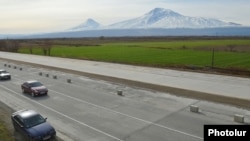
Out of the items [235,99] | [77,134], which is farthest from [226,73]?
[77,134]

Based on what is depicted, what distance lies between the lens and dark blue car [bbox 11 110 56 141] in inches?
645

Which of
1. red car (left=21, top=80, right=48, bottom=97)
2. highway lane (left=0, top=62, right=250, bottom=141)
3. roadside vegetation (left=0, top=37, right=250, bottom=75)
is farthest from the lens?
roadside vegetation (left=0, top=37, right=250, bottom=75)

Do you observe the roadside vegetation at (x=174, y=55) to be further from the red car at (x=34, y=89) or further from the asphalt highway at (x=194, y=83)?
the red car at (x=34, y=89)

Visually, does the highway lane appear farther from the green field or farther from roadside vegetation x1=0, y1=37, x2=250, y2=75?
the green field

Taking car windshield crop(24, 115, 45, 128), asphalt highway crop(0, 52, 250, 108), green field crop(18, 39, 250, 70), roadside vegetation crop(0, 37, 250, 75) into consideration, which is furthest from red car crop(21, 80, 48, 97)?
green field crop(18, 39, 250, 70)

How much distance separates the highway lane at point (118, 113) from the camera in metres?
17.5

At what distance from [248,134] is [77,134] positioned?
29.3ft

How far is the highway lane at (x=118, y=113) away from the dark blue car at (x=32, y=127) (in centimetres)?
110

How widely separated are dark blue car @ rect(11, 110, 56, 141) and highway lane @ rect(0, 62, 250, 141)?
1.10 m

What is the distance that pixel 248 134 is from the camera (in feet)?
44.2

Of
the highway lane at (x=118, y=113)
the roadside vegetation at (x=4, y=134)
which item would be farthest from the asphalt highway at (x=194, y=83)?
the roadside vegetation at (x=4, y=134)

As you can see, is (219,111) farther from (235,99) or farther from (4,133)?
(4,133)

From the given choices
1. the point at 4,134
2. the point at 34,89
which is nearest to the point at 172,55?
the point at 34,89

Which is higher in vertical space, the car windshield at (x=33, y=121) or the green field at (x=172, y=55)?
the car windshield at (x=33, y=121)
